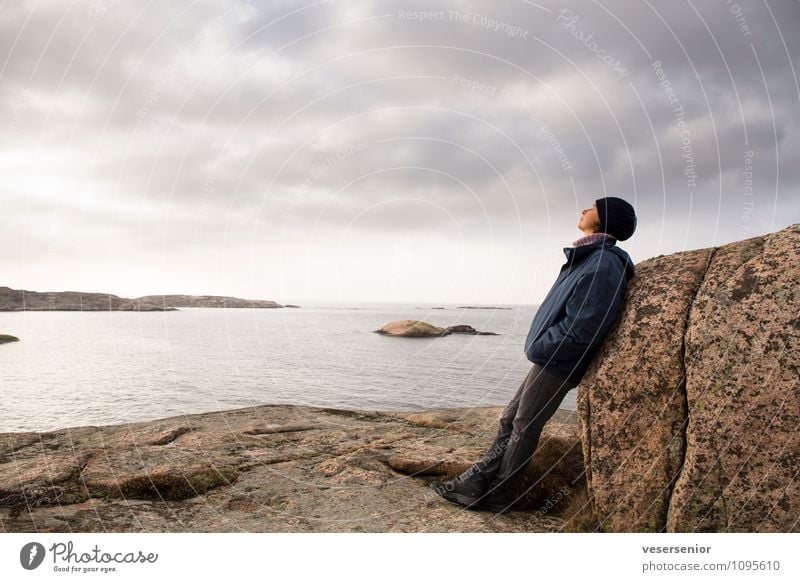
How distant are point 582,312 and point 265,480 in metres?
4.70

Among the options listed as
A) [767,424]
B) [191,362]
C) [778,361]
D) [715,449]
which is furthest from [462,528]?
[191,362]

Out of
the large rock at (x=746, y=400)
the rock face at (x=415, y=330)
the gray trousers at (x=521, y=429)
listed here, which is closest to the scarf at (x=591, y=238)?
the large rock at (x=746, y=400)

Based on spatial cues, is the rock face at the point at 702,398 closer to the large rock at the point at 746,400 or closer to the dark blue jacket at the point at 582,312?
the large rock at the point at 746,400

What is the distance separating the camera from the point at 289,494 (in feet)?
19.8

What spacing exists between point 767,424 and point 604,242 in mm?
2327

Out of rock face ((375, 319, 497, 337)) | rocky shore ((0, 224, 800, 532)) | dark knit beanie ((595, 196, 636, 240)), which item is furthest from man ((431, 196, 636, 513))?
rock face ((375, 319, 497, 337))

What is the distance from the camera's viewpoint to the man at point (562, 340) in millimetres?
5121

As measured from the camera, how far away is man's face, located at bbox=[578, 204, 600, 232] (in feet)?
18.7

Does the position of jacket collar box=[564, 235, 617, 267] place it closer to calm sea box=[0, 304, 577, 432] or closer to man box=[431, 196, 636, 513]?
man box=[431, 196, 636, 513]

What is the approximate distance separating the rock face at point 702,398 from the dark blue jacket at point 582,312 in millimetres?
171

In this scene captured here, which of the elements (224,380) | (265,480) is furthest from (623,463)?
(224,380)
